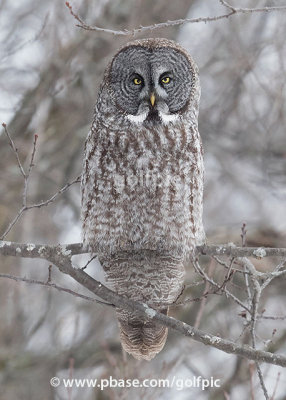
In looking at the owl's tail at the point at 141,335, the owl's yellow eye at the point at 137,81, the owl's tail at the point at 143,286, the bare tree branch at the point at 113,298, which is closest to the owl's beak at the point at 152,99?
the owl's yellow eye at the point at 137,81

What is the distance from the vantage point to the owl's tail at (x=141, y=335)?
→ 5492 millimetres

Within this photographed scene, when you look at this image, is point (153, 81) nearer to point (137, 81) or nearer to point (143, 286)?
point (137, 81)

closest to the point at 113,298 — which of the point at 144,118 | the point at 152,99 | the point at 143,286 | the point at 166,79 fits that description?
the point at 143,286

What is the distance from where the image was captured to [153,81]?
5.43 meters

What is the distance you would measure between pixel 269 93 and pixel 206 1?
2631 mm

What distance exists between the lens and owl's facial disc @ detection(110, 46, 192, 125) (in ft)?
17.4

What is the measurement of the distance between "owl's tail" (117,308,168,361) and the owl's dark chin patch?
1.56 m

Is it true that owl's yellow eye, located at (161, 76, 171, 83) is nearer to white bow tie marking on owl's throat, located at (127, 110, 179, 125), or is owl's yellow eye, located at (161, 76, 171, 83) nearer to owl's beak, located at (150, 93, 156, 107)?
owl's beak, located at (150, 93, 156, 107)

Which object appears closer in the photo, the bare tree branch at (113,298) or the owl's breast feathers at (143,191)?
the bare tree branch at (113,298)

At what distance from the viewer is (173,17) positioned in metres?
10.3

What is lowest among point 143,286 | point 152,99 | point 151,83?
point 143,286

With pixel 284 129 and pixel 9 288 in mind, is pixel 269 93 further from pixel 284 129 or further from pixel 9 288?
pixel 9 288

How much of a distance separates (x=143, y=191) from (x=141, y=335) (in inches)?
50.6

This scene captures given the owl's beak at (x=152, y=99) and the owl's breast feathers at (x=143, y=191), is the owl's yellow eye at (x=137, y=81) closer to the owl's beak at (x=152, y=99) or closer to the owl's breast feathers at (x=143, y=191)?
the owl's beak at (x=152, y=99)
